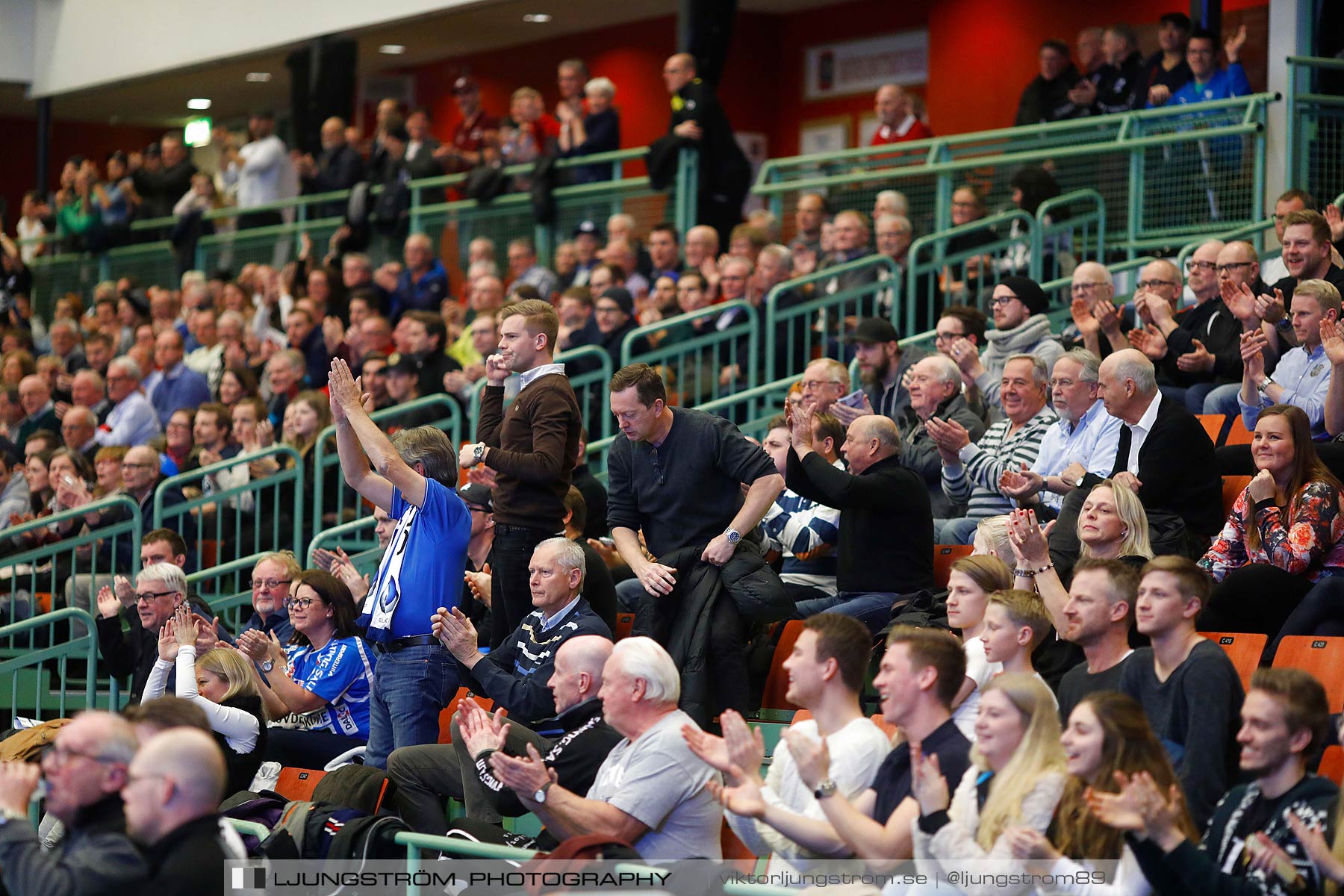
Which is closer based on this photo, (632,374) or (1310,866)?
(1310,866)

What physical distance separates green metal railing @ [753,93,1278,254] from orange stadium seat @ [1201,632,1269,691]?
15.8 feet

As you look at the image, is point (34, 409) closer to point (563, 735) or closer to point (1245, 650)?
point (563, 735)

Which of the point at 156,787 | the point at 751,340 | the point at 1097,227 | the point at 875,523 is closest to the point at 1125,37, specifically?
the point at 1097,227

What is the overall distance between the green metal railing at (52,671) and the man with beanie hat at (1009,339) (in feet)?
14.8

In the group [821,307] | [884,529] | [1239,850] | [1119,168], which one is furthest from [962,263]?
[1239,850]

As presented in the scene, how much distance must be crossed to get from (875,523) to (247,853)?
2857 mm

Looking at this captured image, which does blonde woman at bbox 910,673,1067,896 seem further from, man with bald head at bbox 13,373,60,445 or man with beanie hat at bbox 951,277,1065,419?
man with bald head at bbox 13,373,60,445

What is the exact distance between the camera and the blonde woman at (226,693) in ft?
22.4

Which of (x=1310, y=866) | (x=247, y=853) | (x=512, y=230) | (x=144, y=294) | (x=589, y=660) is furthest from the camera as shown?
(x=144, y=294)

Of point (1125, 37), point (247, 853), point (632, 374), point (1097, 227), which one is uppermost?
point (1125, 37)

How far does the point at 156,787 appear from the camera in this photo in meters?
4.46

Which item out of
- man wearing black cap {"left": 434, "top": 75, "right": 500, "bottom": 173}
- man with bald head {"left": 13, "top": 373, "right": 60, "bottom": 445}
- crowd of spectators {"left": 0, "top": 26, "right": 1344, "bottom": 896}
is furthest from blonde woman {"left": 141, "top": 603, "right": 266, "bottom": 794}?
man wearing black cap {"left": 434, "top": 75, "right": 500, "bottom": 173}

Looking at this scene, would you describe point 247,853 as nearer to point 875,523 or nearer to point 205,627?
point 205,627

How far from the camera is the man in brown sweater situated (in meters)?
7.01
